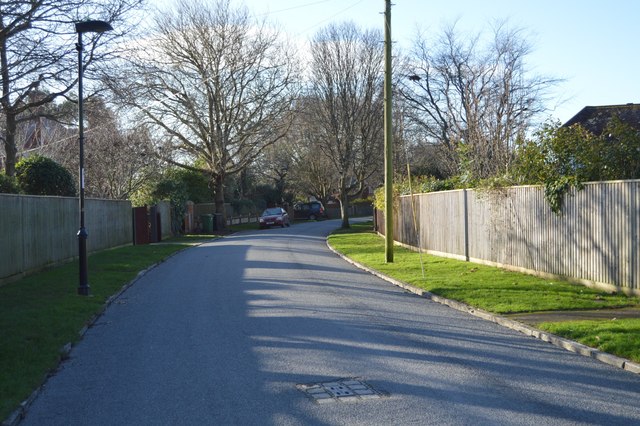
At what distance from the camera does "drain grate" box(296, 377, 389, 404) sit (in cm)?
683

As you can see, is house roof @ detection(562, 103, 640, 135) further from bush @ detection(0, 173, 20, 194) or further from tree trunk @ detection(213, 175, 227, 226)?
tree trunk @ detection(213, 175, 227, 226)

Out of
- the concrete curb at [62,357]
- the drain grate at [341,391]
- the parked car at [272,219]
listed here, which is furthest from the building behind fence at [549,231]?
the parked car at [272,219]

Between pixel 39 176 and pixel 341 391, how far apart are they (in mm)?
20583

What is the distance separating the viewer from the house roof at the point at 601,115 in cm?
2949

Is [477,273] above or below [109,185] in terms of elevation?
below

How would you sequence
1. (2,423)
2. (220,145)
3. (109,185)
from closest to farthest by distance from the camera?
1. (2,423)
2. (109,185)
3. (220,145)

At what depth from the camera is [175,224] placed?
4112 cm

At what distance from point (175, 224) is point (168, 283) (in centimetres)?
2418

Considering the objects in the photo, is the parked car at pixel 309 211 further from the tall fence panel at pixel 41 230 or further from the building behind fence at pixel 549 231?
the building behind fence at pixel 549 231

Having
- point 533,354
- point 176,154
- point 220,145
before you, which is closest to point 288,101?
point 220,145

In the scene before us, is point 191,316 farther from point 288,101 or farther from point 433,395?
point 288,101

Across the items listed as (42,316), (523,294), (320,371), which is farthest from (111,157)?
(320,371)

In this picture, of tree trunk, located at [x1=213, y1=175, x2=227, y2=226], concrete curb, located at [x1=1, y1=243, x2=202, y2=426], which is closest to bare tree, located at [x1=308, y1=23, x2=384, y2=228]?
tree trunk, located at [x1=213, y1=175, x2=227, y2=226]

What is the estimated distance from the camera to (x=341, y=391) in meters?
7.07
